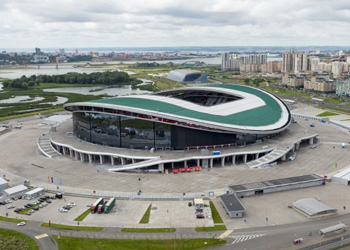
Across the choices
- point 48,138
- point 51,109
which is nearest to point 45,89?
point 51,109

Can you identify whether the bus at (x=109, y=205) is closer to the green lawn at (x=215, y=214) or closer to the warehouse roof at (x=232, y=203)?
the green lawn at (x=215, y=214)

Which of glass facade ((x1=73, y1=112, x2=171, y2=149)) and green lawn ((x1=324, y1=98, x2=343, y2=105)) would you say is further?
green lawn ((x1=324, y1=98, x2=343, y2=105))

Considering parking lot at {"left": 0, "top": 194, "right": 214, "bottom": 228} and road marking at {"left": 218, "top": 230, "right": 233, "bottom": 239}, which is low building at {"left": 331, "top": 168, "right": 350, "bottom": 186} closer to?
parking lot at {"left": 0, "top": 194, "right": 214, "bottom": 228}

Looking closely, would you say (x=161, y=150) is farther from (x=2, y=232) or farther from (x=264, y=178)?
(x=2, y=232)

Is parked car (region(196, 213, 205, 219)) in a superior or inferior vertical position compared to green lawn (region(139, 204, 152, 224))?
superior

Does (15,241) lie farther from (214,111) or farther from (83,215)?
(214,111)

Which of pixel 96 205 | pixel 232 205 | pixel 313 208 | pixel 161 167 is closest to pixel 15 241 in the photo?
pixel 96 205

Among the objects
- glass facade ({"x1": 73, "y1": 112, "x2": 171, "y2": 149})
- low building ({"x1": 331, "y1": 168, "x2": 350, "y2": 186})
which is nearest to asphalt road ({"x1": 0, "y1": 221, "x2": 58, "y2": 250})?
glass facade ({"x1": 73, "y1": 112, "x2": 171, "y2": 149})
